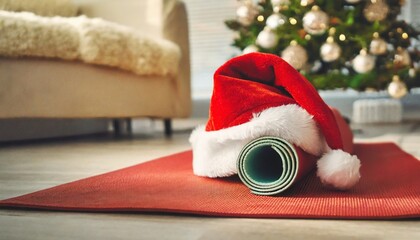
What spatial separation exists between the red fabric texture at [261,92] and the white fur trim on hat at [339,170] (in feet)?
0.13

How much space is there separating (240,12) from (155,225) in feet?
5.68

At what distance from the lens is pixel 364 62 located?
6.81 feet

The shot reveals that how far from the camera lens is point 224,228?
56 centimetres

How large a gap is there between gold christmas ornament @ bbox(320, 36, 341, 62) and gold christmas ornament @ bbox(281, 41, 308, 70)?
0.08 m

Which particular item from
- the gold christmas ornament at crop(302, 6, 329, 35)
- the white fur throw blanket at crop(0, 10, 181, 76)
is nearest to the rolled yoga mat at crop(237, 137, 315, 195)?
the white fur throw blanket at crop(0, 10, 181, 76)

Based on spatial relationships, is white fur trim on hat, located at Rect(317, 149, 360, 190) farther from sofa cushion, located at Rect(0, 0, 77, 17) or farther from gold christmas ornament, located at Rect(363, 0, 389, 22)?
sofa cushion, located at Rect(0, 0, 77, 17)

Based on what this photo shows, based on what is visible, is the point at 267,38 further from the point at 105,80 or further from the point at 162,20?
the point at 105,80

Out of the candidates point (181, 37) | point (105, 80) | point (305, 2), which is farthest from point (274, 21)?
point (105, 80)

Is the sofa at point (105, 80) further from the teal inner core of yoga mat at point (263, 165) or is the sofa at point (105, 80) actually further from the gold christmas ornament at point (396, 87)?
the teal inner core of yoga mat at point (263, 165)

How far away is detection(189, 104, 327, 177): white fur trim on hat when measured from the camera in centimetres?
76

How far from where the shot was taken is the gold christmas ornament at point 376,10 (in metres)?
2.05

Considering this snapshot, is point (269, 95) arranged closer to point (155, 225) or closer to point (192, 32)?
point (155, 225)

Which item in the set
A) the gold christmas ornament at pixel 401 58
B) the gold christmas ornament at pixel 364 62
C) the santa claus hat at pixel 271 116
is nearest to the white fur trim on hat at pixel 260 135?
the santa claus hat at pixel 271 116

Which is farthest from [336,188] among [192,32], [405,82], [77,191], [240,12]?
[192,32]
